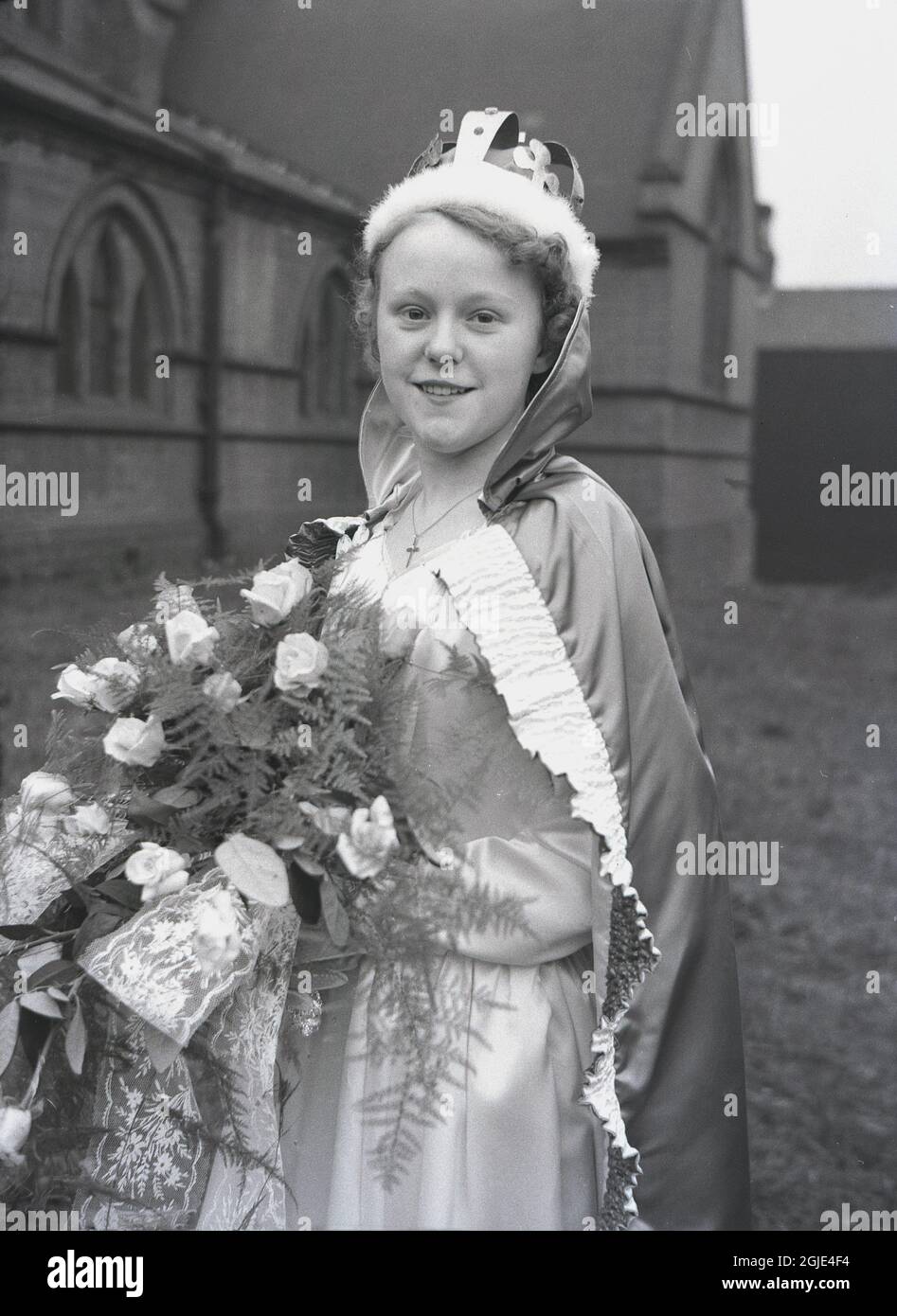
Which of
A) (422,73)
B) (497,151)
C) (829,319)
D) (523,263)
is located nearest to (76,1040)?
(523,263)

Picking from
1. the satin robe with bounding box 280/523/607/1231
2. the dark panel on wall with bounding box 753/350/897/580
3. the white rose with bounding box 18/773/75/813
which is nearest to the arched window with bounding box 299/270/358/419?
the dark panel on wall with bounding box 753/350/897/580

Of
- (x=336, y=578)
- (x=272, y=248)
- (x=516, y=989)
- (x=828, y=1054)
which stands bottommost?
(x=828, y=1054)

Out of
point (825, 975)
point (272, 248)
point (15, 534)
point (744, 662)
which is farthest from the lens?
point (744, 662)

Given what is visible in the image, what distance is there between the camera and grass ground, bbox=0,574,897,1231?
3.21 meters

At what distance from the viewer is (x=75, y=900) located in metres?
1.43

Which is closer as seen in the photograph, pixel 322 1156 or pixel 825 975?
pixel 322 1156

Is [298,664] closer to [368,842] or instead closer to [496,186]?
[368,842]

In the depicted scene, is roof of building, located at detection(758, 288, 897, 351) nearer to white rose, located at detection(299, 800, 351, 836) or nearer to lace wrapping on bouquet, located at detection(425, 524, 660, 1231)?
lace wrapping on bouquet, located at detection(425, 524, 660, 1231)

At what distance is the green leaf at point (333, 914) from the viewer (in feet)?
4.19

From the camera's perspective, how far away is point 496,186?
154cm
